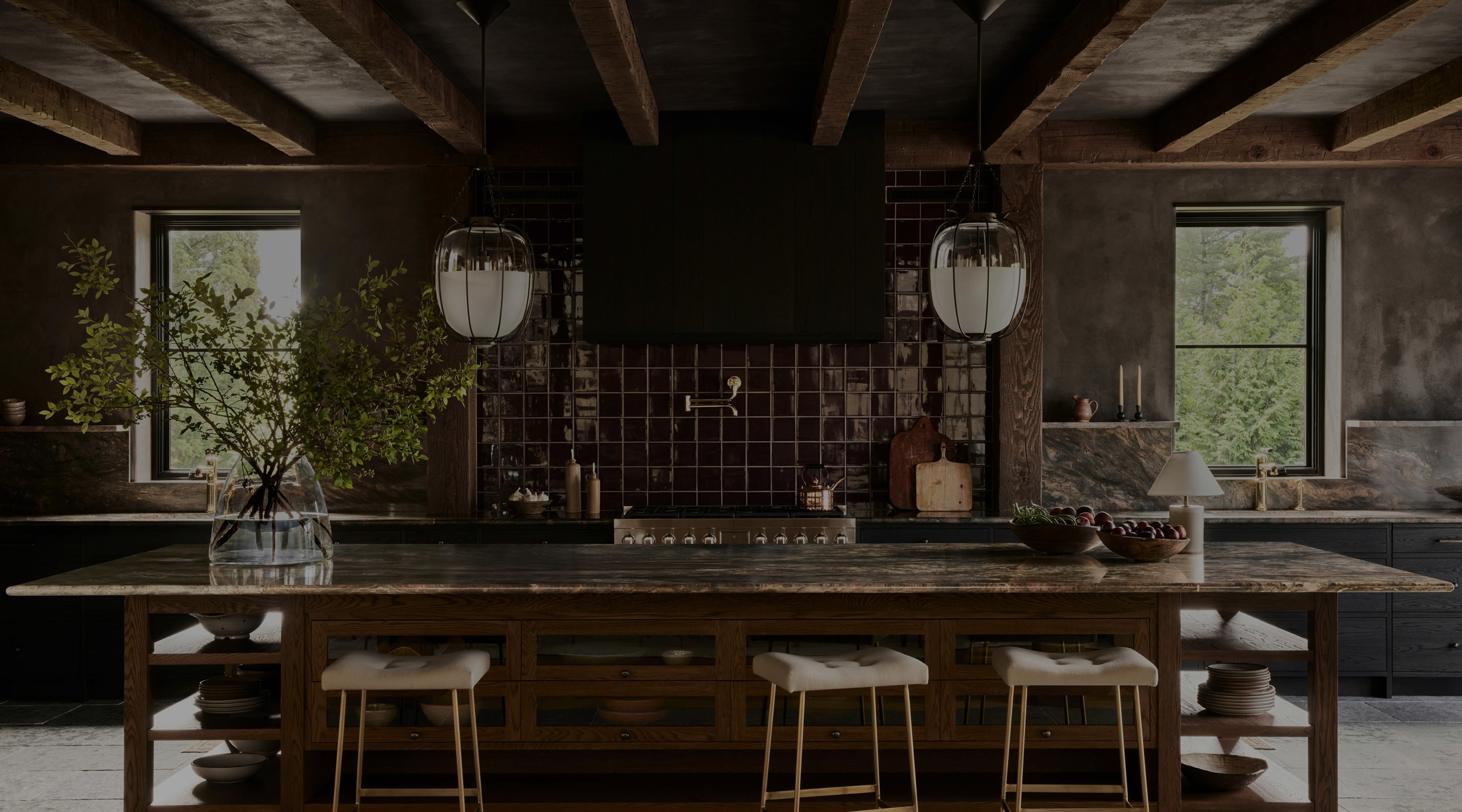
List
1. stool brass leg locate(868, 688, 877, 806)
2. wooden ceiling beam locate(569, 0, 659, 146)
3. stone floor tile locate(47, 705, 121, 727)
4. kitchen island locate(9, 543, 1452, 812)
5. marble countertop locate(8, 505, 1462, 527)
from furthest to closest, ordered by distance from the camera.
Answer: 1. marble countertop locate(8, 505, 1462, 527)
2. stone floor tile locate(47, 705, 121, 727)
3. wooden ceiling beam locate(569, 0, 659, 146)
4. kitchen island locate(9, 543, 1452, 812)
5. stool brass leg locate(868, 688, 877, 806)

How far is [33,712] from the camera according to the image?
4688mm

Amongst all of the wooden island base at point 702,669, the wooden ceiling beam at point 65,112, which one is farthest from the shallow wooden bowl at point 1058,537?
the wooden ceiling beam at point 65,112

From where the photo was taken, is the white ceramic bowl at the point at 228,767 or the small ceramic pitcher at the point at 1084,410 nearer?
the white ceramic bowl at the point at 228,767

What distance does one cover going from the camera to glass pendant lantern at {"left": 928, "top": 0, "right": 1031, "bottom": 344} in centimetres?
312

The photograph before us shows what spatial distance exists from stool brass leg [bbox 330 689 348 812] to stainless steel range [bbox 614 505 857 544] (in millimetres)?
1993

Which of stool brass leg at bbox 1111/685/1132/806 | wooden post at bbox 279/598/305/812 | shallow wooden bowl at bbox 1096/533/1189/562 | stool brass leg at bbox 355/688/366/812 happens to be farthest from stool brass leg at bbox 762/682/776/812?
wooden post at bbox 279/598/305/812

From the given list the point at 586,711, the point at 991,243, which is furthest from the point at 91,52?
the point at 991,243

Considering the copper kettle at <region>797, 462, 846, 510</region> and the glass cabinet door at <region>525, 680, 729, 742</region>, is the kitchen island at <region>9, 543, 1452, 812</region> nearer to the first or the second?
the glass cabinet door at <region>525, 680, 729, 742</region>

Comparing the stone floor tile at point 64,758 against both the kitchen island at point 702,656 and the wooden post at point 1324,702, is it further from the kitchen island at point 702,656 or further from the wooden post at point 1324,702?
the wooden post at point 1324,702

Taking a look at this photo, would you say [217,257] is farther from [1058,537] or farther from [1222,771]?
[1222,771]

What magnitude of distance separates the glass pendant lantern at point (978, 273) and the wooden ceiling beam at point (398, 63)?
1752mm

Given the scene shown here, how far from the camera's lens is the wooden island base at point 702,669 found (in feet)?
9.77

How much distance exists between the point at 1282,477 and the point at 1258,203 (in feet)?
4.94

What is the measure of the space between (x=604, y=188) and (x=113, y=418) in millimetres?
2972
